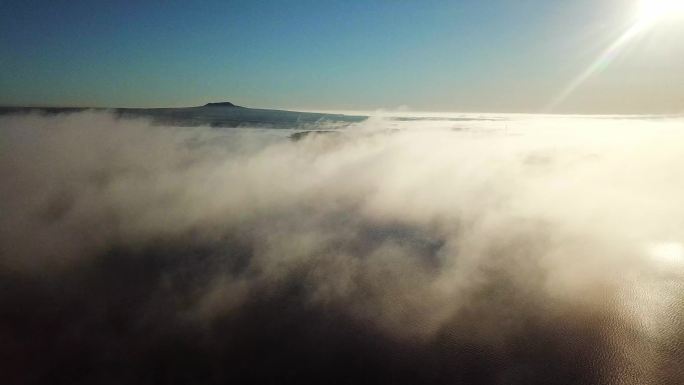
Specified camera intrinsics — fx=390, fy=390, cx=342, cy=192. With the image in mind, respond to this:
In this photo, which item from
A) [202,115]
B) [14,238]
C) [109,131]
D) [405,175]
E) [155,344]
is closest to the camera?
[155,344]

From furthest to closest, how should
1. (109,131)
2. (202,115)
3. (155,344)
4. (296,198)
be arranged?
(202,115) → (109,131) → (296,198) → (155,344)

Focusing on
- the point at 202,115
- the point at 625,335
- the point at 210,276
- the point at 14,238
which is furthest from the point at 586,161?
the point at 202,115

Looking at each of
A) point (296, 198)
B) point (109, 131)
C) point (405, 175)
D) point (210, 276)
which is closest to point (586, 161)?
point (405, 175)

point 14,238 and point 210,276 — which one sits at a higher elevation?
point 210,276

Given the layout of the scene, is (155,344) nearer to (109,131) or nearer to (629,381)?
(629,381)

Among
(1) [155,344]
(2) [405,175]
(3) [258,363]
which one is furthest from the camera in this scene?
(2) [405,175]

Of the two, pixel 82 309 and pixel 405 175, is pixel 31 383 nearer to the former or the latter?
pixel 82 309

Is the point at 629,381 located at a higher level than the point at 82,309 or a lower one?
higher

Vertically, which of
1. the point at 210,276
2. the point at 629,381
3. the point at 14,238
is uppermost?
the point at 629,381

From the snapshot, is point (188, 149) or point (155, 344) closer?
point (155, 344)
